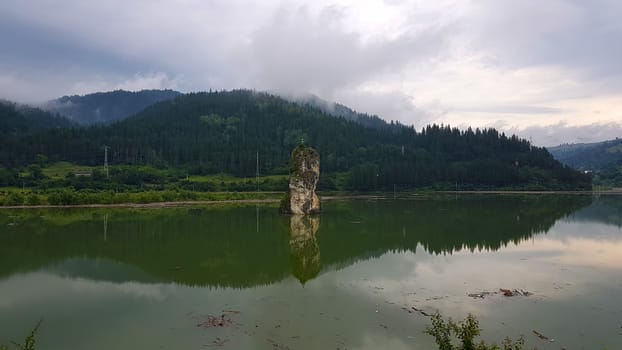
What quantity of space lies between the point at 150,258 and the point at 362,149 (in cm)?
13452

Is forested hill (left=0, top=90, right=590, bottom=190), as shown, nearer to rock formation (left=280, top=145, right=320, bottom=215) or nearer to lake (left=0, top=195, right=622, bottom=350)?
rock formation (left=280, top=145, right=320, bottom=215)

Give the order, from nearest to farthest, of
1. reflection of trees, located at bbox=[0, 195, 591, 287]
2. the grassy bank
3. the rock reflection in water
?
1. the rock reflection in water
2. reflection of trees, located at bbox=[0, 195, 591, 287]
3. the grassy bank

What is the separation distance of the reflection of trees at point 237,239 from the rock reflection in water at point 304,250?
0.08m

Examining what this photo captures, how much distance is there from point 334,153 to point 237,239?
11674cm

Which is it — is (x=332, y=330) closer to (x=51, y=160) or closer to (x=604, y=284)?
(x=604, y=284)

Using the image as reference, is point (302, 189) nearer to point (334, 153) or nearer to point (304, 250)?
point (304, 250)

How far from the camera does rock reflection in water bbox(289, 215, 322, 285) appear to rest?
30.9 m

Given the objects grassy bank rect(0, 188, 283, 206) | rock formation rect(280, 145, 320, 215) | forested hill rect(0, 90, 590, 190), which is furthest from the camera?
forested hill rect(0, 90, 590, 190)

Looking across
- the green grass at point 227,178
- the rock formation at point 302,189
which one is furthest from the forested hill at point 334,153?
the rock formation at point 302,189

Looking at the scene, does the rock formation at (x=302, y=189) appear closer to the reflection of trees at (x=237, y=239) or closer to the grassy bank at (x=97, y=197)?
the reflection of trees at (x=237, y=239)

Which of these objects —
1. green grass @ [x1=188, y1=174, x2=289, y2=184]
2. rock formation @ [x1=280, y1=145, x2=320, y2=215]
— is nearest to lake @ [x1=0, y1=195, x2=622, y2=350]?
rock formation @ [x1=280, y1=145, x2=320, y2=215]

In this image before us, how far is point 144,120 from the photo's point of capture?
19688 centimetres

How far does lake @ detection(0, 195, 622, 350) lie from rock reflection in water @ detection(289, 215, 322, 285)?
15 centimetres

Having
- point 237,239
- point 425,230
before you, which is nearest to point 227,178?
point 425,230
